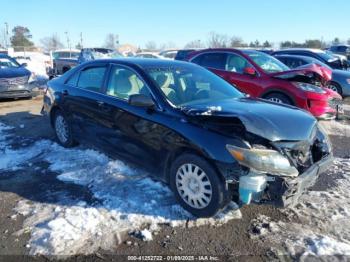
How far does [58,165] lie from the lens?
17.4ft

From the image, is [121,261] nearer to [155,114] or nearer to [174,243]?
[174,243]

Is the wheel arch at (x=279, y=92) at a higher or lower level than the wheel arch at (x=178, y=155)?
higher

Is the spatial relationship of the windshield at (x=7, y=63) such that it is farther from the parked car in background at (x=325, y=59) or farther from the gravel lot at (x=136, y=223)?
the parked car in background at (x=325, y=59)

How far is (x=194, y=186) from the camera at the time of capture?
12.3ft

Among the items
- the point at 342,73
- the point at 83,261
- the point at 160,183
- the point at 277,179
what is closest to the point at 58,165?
the point at 160,183

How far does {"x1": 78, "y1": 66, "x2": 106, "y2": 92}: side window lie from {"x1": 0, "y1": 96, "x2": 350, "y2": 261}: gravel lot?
1.16 metres

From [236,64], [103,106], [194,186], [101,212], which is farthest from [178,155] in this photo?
[236,64]

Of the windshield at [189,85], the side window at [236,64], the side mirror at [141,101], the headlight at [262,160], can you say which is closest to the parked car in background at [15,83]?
the side window at [236,64]

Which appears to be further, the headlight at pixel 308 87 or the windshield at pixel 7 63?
the windshield at pixel 7 63

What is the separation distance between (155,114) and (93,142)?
1.56 meters

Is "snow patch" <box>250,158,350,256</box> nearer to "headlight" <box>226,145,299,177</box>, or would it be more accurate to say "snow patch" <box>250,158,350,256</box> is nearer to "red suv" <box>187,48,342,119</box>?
"headlight" <box>226,145,299,177</box>

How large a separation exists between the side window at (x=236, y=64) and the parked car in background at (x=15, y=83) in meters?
6.56

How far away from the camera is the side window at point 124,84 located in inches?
175

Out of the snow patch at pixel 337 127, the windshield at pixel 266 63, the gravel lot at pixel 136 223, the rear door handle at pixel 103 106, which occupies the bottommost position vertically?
the gravel lot at pixel 136 223
